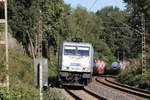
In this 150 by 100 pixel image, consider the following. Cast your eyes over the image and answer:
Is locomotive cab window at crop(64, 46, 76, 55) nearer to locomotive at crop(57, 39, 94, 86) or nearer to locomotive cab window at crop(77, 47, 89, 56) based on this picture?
locomotive at crop(57, 39, 94, 86)

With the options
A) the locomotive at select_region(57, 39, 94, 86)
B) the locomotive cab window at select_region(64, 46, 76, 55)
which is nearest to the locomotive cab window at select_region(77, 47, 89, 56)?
the locomotive at select_region(57, 39, 94, 86)

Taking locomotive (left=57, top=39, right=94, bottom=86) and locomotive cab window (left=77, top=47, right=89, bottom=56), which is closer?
locomotive (left=57, top=39, right=94, bottom=86)

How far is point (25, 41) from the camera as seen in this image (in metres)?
42.4

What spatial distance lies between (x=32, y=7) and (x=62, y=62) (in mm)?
20471

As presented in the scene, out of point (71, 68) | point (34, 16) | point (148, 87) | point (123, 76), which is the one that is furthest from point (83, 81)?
point (34, 16)

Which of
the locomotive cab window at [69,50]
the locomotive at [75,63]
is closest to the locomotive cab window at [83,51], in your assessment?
the locomotive at [75,63]

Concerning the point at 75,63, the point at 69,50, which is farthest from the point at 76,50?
the point at 75,63

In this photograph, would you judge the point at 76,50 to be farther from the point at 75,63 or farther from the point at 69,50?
the point at 75,63

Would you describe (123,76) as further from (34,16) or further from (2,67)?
(2,67)

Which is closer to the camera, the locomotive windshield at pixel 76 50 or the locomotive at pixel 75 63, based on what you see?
the locomotive at pixel 75 63

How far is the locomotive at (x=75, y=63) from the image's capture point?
70.3 ft

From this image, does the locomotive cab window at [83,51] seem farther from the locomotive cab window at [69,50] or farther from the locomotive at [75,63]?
the locomotive cab window at [69,50]

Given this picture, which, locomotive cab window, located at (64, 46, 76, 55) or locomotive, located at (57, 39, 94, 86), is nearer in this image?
locomotive, located at (57, 39, 94, 86)

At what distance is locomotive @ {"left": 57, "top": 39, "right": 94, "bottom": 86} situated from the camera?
21.4 m
